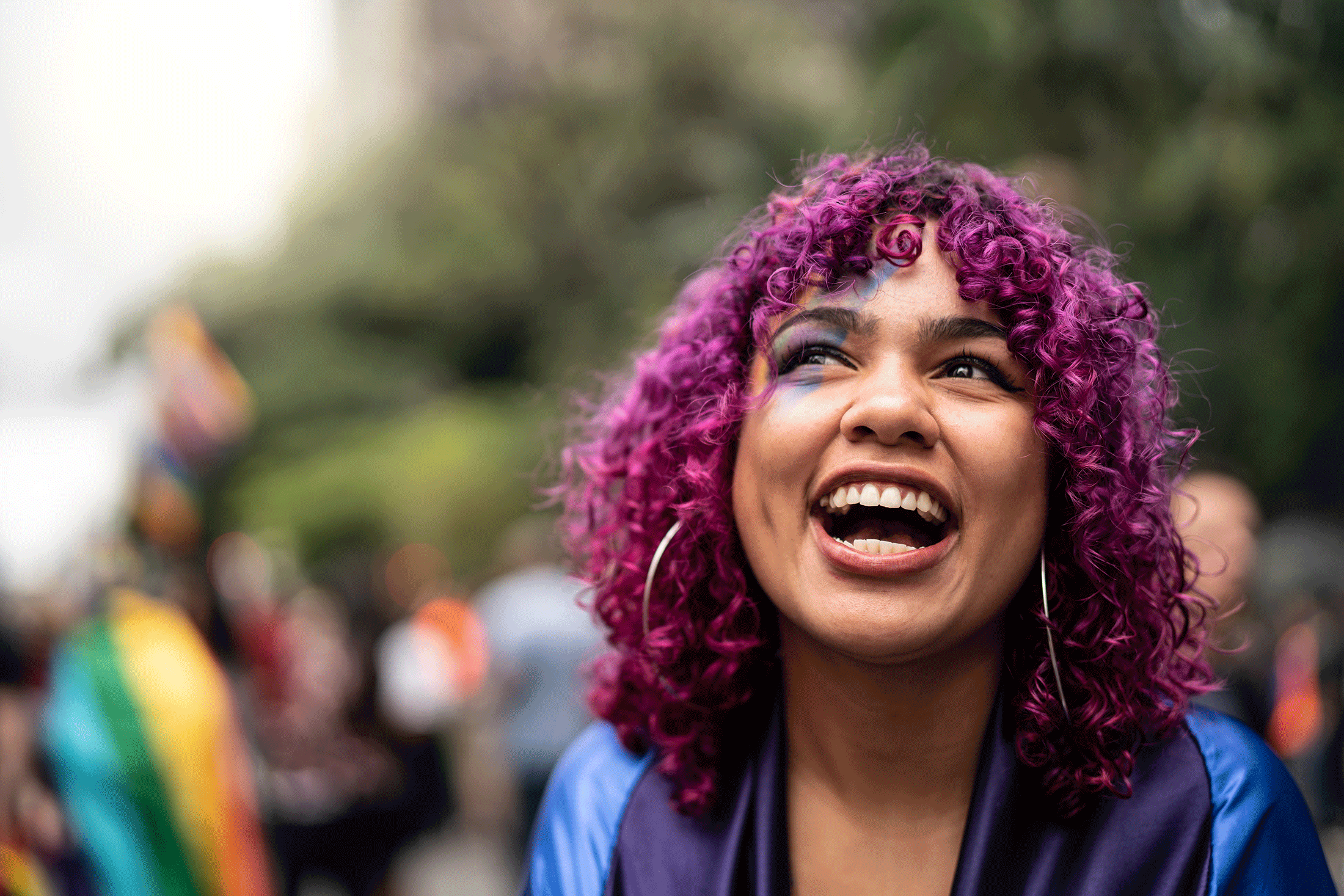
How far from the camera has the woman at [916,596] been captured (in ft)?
4.72

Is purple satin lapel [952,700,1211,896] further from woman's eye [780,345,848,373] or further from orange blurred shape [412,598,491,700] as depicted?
orange blurred shape [412,598,491,700]

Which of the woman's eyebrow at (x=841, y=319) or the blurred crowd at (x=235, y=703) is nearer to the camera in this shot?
the woman's eyebrow at (x=841, y=319)

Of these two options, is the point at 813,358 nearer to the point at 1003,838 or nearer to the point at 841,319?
the point at 841,319

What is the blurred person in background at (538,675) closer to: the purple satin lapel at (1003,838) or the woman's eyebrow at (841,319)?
the purple satin lapel at (1003,838)

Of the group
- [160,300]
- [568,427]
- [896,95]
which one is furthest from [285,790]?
[160,300]

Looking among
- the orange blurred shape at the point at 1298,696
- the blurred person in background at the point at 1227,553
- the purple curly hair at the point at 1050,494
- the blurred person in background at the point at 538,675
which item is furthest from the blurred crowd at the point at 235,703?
the orange blurred shape at the point at 1298,696

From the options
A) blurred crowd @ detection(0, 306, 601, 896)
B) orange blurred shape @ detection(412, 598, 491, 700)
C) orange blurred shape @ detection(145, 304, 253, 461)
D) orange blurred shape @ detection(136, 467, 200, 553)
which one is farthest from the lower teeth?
orange blurred shape @ detection(412, 598, 491, 700)

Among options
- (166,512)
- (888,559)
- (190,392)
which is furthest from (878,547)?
(190,392)

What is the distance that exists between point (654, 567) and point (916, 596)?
434mm

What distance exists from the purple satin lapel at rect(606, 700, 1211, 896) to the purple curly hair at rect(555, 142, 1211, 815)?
0.04 meters

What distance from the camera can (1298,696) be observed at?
4.01 metres

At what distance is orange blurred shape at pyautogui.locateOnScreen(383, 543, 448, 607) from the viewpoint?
7430mm

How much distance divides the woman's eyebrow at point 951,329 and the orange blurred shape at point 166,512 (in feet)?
12.7

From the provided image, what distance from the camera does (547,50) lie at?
9.64 meters
